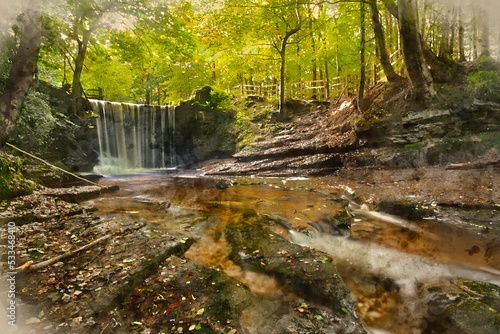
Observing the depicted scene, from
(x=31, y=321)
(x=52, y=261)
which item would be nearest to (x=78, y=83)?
(x=52, y=261)

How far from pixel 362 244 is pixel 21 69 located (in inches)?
334

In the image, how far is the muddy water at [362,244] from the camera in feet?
12.8

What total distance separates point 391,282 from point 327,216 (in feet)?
8.77

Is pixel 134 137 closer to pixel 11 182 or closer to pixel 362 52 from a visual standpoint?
pixel 11 182

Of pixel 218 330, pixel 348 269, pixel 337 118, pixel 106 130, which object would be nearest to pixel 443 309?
pixel 348 269

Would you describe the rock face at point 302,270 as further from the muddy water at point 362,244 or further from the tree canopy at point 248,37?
the tree canopy at point 248,37

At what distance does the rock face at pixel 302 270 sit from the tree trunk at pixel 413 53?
1084 cm

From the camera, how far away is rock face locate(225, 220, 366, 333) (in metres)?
3.18

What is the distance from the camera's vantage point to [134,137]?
19609 mm

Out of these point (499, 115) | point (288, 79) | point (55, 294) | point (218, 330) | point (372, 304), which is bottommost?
point (372, 304)

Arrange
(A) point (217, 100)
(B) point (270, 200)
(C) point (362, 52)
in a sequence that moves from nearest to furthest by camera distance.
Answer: (B) point (270, 200), (C) point (362, 52), (A) point (217, 100)

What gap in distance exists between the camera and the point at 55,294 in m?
3.06

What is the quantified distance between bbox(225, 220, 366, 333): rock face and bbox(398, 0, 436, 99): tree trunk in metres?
10.8

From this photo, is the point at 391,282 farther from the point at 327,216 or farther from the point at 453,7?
the point at 453,7
